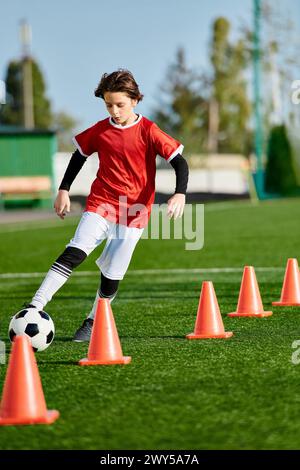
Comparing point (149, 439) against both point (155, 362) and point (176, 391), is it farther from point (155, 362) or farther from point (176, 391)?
point (155, 362)

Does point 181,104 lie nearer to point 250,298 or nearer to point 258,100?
point 258,100

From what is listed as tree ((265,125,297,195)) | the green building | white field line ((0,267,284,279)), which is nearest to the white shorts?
white field line ((0,267,284,279))

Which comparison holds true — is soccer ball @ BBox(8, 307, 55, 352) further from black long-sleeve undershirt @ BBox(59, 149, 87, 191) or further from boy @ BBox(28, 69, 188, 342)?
black long-sleeve undershirt @ BBox(59, 149, 87, 191)

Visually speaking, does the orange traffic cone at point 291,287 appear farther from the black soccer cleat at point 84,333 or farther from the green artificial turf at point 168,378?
the black soccer cleat at point 84,333

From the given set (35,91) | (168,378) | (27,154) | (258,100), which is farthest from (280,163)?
(35,91)

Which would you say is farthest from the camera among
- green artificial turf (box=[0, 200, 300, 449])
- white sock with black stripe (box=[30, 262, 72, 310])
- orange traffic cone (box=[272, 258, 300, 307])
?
orange traffic cone (box=[272, 258, 300, 307])

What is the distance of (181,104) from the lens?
321ft

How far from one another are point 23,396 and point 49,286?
217 centimetres

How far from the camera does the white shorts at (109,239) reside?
7184mm

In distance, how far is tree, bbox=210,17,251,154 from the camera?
93875 mm

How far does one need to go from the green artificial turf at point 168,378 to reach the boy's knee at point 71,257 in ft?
1.96

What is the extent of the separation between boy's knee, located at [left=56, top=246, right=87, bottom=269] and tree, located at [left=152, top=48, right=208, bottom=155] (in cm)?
8963

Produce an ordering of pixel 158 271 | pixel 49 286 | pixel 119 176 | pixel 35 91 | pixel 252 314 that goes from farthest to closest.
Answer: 1. pixel 35 91
2. pixel 158 271
3. pixel 252 314
4. pixel 119 176
5. pixel 49 286
